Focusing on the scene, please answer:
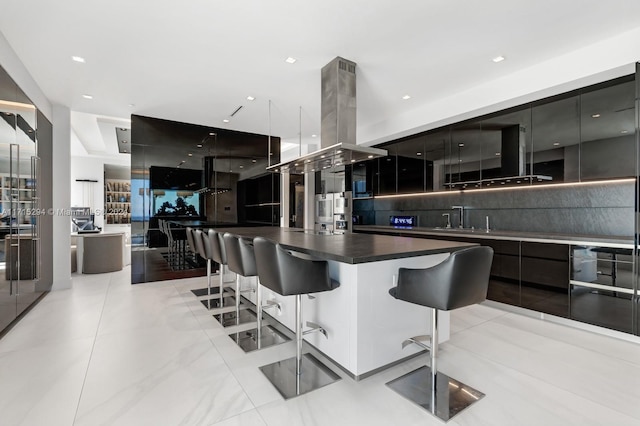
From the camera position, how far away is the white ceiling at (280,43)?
2.57 metres

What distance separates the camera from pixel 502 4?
2.51 metres

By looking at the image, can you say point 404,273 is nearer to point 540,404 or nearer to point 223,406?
point 540,404

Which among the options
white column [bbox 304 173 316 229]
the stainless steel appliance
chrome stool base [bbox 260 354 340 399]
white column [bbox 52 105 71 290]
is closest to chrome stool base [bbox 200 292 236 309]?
chrome stool base [bbox 260 354 340 399]

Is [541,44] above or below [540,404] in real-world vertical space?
above

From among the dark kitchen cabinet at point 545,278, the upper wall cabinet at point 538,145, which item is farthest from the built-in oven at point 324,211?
the dark kitchen cabinet at point 545,278

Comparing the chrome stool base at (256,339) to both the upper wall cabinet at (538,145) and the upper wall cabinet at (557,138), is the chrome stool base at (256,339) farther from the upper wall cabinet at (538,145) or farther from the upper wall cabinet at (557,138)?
the upper wall cabinet at (557,138)

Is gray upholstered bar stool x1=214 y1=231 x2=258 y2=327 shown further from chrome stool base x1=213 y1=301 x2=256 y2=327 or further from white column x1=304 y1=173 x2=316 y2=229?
white column x1=304 y1=173 x2=316 y2=229

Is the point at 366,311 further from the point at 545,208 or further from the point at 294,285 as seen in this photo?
the point at 545,208

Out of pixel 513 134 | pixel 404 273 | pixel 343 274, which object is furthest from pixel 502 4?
pixel 343 274

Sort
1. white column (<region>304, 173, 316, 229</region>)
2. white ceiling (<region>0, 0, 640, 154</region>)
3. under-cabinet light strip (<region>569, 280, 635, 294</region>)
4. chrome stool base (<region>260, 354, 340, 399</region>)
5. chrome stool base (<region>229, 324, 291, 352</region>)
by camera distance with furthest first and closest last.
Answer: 1. white column (<region>304, 173, 316, 229</region>)
2. under-cabinet light strip (<region>569, 280, 635, 294</region>)
3. chrome stool base (<region>229, 324, 291, 352</region>)
4. white ceiling (<region>0, 0, 640, 154</region>)
5. chrome stool base (<region>260, 354, 340, 399</region>)

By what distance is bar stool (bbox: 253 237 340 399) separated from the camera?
6.99ft

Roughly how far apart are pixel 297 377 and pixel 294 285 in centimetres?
68

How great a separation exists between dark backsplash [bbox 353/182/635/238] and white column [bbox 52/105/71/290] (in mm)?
5866

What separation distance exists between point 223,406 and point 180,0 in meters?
2.96
